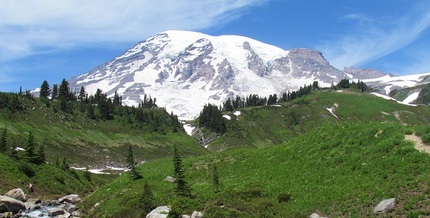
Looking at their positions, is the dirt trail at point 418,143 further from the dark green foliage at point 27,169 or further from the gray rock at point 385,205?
the dark green foliage at point 27,169

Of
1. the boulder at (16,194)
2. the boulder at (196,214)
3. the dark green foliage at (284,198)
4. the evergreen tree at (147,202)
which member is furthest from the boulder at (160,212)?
the boulder at (16,194)

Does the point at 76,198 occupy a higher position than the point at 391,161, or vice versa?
the point at 391,161

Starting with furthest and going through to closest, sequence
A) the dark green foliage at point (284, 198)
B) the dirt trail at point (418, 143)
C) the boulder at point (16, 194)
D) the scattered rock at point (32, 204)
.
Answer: the boulder at point (16, 194), the scattered rock at point (32, 204), the dark green foliage at point (284, 198), the dirt trail at point (418, 143)

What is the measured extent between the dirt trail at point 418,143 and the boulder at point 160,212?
20.0 meters

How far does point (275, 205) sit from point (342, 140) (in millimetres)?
10779

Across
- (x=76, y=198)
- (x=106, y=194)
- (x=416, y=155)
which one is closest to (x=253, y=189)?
(x=416, y=155)

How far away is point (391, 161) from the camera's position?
29.8 metres

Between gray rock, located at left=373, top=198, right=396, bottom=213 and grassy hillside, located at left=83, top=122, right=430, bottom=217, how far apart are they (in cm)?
33

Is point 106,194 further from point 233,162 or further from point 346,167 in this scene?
point 346,167

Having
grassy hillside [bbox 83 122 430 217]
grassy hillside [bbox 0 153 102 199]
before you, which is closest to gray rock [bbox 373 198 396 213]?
grassy hillside [bbox 83 122 430 217]

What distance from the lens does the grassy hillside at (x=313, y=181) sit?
86.9ft

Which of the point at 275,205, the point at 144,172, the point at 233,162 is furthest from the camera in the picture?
the point at 144,172

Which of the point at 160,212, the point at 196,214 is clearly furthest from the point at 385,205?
the point at 160,212

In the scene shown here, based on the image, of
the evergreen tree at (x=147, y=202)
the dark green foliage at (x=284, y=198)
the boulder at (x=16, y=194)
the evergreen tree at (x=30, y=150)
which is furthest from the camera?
the evergreen tree at (x=30, y=150)
